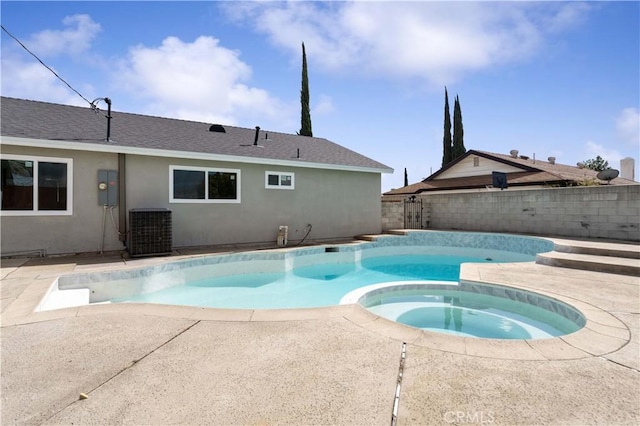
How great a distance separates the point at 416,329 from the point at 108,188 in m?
8.42

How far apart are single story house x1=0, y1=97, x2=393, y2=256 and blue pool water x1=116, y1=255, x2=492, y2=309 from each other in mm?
2053

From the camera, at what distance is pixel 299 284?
7699 mm

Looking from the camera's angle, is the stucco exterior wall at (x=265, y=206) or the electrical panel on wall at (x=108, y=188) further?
the stucco exterior wall at (x=265, y=206)

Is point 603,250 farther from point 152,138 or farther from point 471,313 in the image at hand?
point 152,138

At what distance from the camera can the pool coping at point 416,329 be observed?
2859 mm

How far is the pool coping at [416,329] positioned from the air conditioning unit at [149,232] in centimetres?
257

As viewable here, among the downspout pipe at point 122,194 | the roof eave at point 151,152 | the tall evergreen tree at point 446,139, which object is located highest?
the tall evergreen tree at point 446,139

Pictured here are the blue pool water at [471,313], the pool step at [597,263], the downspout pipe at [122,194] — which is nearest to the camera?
the blue pool water at [471,313]

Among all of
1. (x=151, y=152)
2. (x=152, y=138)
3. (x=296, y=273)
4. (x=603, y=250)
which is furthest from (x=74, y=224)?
(x=603, y=250)

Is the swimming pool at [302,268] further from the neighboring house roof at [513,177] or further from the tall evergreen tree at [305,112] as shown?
the tall evergreen tree at [305,112]

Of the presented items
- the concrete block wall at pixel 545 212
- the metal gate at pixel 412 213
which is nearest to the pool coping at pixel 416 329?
the concrete block wall at pixel 545 212

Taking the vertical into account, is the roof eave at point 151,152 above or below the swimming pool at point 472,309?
above

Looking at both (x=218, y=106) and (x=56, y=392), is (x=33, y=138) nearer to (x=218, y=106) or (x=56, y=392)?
(x=56, y=392)

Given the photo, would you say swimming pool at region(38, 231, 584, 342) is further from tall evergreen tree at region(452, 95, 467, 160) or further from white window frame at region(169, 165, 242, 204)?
tall evergreen tree at region(452, 95, 467, 160)
